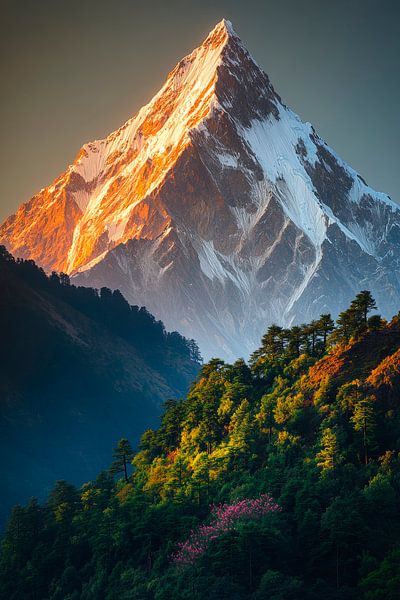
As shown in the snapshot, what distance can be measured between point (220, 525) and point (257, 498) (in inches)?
255

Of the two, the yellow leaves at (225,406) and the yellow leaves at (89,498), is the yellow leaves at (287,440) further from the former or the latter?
the yellow leaves at (89,498)

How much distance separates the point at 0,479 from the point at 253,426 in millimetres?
99616

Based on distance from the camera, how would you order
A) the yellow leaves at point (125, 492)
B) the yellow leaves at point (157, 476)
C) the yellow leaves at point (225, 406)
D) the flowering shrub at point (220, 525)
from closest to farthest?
the flowering shrub at point (220, 525) < the yellow leaves at point (157, 476) < the yellow leaves at point (125, 492) < the yellow leaves at point (225, 406)

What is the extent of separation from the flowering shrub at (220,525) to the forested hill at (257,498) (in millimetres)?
183

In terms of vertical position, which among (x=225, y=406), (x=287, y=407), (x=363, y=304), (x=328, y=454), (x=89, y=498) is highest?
(x=363, y=304)

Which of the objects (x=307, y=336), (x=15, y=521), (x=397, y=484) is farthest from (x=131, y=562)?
(x=307, y=336)

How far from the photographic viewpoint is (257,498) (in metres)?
99.1

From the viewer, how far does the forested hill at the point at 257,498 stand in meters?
89.2

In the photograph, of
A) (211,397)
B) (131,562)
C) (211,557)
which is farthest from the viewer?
(211,397)

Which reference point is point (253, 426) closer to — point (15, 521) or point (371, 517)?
point (371, 517)

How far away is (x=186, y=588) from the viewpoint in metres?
89.2

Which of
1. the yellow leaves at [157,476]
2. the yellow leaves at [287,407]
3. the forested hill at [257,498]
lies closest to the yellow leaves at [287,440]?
the forested hill at [257,498]

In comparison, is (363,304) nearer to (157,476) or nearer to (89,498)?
(157,476)

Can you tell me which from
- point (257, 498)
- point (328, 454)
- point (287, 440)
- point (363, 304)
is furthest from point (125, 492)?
point (363, 304)
